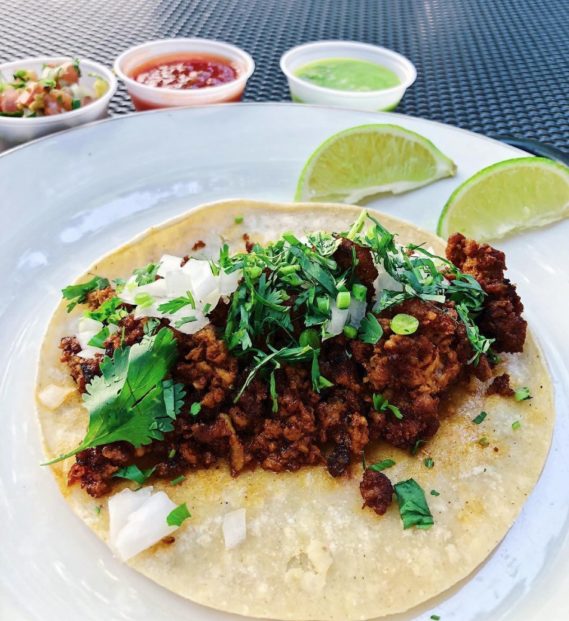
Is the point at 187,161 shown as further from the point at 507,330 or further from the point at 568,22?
the point at 568,22

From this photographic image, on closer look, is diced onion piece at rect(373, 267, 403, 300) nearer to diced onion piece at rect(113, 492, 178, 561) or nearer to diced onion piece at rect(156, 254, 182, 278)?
diced onion piece at rect(156, 254, 182, 278)

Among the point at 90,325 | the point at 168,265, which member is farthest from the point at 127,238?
the point at 90,325

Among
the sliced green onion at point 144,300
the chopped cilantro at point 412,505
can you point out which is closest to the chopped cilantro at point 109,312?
the sliced green onion at point 144,300

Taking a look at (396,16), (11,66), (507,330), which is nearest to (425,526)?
(507,330)

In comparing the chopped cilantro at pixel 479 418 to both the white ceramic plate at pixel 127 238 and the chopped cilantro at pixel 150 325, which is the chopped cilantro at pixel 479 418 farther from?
the chopped cilantro at pixel 150 325

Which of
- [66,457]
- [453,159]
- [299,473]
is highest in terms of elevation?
[453,159]

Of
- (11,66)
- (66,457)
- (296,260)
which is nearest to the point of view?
(66,457)

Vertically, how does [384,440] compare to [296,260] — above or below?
below
